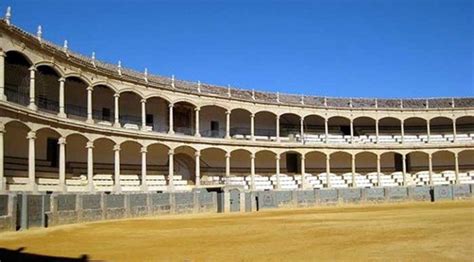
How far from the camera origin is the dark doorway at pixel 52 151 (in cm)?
3006

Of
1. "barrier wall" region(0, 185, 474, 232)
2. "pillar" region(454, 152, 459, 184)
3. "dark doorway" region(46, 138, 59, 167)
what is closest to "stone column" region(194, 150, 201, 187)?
"barrier wall" region(0, 185, 474, 232)

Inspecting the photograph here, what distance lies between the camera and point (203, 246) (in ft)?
43.2

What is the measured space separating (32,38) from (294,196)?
19.0 meters

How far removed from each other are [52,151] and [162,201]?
734 cm

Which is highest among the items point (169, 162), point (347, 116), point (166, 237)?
point (347, 116)

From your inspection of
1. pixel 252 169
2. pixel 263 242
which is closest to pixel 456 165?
pixel 252 169

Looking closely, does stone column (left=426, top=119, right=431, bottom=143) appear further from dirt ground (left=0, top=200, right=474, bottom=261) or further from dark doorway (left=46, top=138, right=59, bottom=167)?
dark doorway (left=46, top=138, right=59, bottom=167)

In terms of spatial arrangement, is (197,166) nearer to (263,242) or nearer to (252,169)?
(252,169)

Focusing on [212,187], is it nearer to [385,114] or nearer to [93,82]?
[93,82]

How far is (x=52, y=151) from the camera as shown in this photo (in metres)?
30.4

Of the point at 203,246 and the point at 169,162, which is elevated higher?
the point at 169,162

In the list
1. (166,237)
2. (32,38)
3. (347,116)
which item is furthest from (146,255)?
(347,116)

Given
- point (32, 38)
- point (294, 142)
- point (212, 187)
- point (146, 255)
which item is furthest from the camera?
point (294, 142)

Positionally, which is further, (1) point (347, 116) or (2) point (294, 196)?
(1) point (347, 116)
